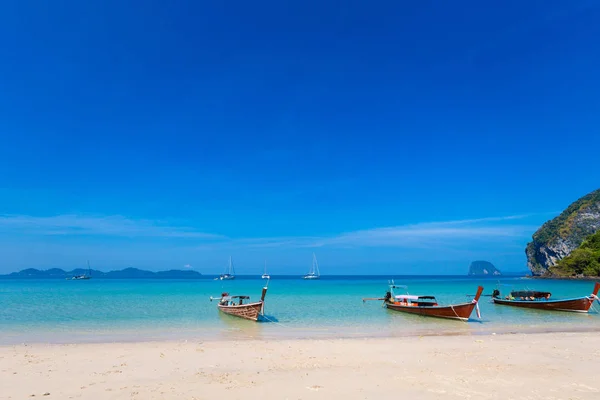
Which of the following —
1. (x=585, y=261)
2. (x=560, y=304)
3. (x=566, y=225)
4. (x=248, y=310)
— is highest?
(x=566, y=225)

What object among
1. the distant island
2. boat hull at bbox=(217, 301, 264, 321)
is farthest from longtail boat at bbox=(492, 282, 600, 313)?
the distant island

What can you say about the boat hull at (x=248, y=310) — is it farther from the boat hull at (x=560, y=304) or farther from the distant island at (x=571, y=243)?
the distant island at (x=571, y=243)

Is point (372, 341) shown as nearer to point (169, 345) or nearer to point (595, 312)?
point (169, 345)

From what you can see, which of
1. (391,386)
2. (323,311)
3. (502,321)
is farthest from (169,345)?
(502,321)

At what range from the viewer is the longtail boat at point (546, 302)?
29.5m

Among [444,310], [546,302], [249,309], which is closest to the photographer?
[249,309]

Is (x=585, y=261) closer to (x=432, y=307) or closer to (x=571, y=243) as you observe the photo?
(x=571, y=243)

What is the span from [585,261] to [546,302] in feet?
291

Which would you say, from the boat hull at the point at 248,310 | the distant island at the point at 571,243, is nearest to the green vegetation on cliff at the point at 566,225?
the distant island at the point at 571,243

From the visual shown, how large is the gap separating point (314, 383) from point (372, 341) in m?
7.72

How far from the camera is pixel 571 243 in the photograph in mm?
127250

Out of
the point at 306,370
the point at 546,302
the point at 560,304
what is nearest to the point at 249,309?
the point at 306,370

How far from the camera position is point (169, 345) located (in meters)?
15.5

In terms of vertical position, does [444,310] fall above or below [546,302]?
above
